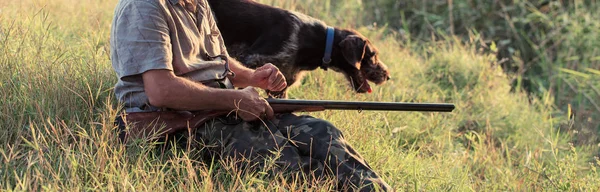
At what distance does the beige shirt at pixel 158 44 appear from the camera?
3088 millimetres

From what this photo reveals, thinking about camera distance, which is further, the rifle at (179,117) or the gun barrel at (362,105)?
the gun barrel at (362,105)

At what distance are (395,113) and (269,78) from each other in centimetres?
177

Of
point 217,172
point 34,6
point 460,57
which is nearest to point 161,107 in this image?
point 217,172

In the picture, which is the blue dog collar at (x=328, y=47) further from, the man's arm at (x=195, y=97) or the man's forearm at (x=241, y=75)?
the man's arm at (x=195, y=97)

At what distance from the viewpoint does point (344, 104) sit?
366cm

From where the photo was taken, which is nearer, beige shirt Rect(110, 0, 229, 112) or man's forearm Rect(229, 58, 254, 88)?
beige shirt Rect(110, 0, 229, 112)

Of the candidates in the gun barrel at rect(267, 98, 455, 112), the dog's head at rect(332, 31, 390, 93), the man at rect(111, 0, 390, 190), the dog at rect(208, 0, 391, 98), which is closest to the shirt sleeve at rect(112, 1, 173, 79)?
the man at rect(111, 0, 390, 190)

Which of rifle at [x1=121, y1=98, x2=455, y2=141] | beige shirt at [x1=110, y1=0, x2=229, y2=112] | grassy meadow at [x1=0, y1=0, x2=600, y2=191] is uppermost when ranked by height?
beige shirt at [x1=110, y1=0, x2=229, y2=112]

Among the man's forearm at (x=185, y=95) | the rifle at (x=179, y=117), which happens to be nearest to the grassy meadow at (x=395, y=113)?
the rifle at (x=179, y=117)

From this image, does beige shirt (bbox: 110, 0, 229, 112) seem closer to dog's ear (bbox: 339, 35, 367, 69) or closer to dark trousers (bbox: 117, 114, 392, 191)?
dark trousers (bbox: 117, 114, 392, 191)

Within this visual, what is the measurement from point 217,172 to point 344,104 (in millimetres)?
708

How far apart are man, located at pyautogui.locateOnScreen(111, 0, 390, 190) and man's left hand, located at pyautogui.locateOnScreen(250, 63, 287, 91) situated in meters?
0.22

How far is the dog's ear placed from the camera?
18.5ft

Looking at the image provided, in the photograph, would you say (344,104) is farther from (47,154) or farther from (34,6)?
(34,6)
